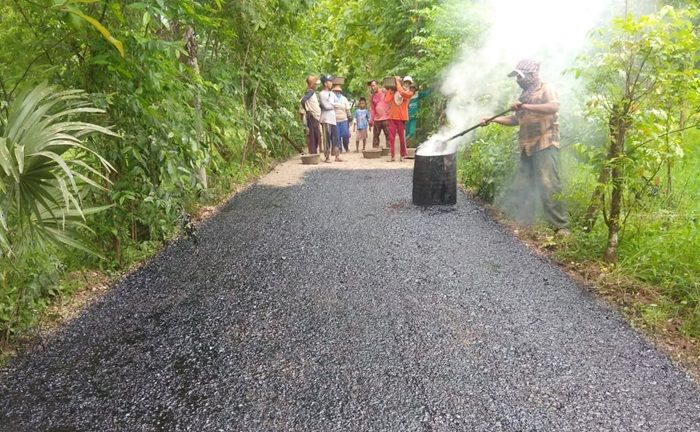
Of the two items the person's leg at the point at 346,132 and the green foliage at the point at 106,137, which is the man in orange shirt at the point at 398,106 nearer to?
the person's leg at the point at 346,132

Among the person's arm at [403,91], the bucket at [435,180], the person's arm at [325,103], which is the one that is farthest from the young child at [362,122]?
the bucket at [435,180]

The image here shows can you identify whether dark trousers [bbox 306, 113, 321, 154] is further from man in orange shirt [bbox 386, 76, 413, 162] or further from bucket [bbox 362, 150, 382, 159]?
man in orange shirt [bbox 386, 76, 413, 162]

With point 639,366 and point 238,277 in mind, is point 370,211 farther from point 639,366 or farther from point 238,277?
point 639,366

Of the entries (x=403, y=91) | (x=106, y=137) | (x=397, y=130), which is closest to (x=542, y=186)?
(x=106, y=137)

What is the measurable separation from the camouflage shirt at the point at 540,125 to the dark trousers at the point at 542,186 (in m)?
0.07

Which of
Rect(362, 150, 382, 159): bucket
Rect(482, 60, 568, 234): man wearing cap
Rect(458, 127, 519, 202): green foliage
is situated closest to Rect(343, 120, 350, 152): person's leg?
Rect(362, 150, 382, 159): bucket

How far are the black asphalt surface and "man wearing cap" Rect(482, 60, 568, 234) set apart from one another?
695 millimetres

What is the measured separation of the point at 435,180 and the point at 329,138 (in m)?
4.98

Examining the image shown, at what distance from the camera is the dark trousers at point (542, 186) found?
15.4 ft

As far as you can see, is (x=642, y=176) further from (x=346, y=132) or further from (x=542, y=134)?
(x=346, y=132)

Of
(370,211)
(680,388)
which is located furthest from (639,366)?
(370,211)

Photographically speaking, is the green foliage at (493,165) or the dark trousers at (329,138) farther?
the dark trousers at (329,138)

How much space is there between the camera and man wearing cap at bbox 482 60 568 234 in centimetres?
469

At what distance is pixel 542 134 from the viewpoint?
4.76 metres
